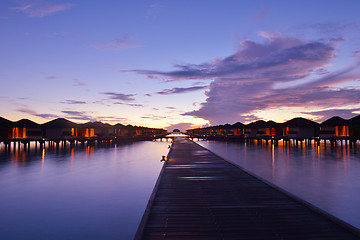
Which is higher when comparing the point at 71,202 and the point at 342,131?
the point at 342,131

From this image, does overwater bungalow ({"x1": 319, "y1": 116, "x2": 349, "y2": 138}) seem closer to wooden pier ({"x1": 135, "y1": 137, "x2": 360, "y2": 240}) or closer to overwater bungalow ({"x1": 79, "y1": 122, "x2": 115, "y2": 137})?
wooden pier ({"x1": 135, "y1": 137, "x2": 360, "y2": 240})

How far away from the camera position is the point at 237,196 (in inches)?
308

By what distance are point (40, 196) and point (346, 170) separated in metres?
20.8

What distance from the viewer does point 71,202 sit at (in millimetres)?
10977

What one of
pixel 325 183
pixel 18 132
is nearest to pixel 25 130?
pixel 18 132

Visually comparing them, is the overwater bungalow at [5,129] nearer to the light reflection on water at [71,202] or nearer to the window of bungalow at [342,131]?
the light reflection on water at [71,202]

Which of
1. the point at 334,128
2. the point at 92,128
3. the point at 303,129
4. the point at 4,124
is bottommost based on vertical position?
the point at 303,129

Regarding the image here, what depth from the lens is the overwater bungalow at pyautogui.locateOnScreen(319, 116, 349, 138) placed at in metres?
45.9

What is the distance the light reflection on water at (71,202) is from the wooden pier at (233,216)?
2.40 metres

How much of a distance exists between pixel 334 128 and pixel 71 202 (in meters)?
53.7

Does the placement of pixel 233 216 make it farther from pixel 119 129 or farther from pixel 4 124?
pixel 119 129

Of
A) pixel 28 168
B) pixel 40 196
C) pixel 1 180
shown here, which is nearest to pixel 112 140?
pixel 28 168

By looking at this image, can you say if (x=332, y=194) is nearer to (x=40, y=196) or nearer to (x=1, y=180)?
(x=40, y=196)

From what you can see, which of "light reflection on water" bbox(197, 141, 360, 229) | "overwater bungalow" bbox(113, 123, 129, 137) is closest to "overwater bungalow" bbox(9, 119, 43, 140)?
"overwater bungalow" bbox(113, 123, 129, 137)
